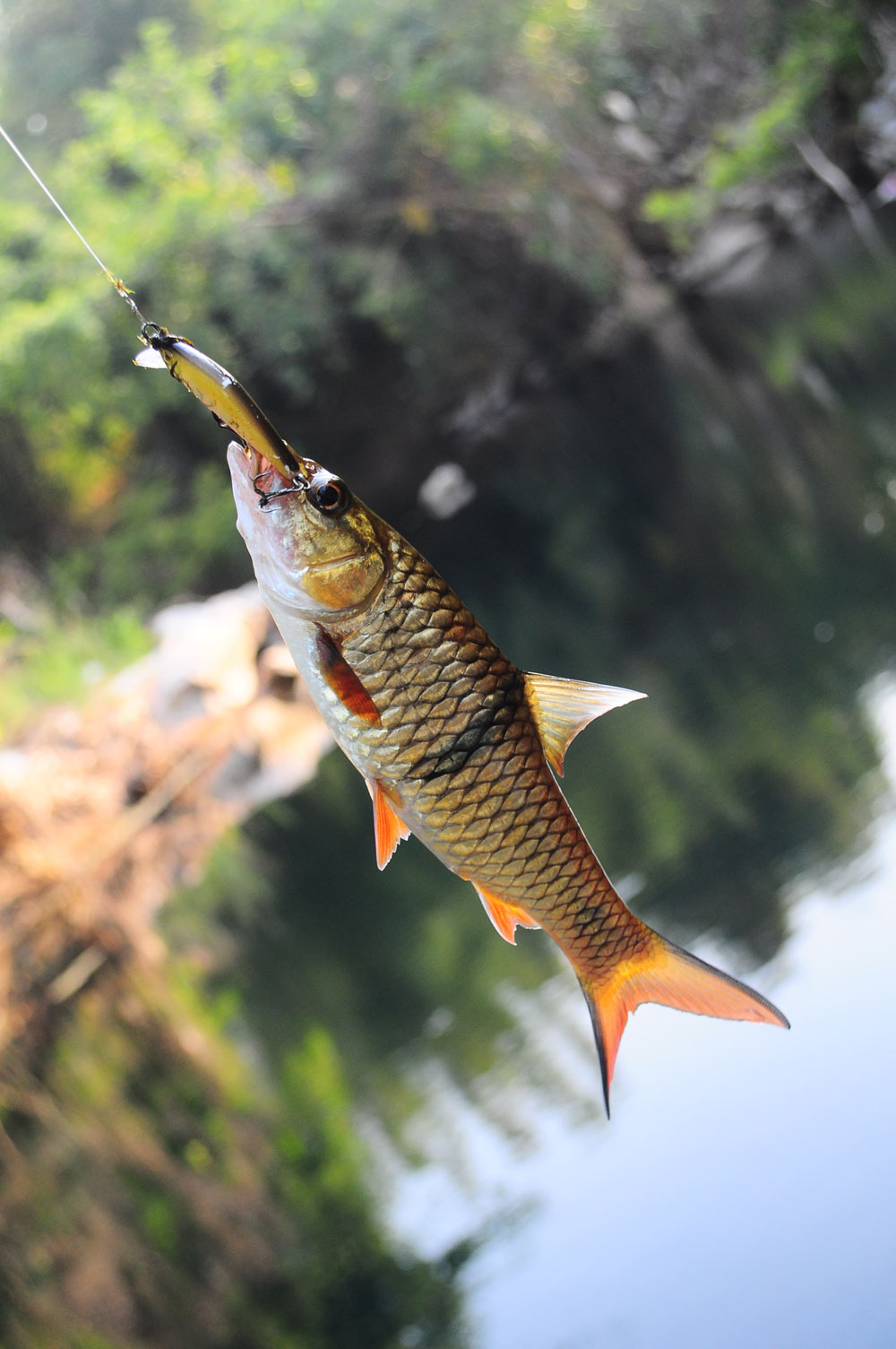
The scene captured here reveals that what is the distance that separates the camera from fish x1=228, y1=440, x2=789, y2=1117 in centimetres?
129

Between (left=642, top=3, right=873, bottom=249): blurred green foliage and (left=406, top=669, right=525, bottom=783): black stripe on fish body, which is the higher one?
(left=642, top=3, right=873, bottom=249): blurred green foliage

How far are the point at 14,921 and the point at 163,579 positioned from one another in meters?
11.7

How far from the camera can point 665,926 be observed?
373 cm

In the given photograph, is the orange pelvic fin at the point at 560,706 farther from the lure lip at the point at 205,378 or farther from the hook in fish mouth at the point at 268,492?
the lure lip at the point at 205,378

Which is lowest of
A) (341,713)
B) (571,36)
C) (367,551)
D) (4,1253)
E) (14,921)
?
(4,1253)

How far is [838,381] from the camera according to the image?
931cm

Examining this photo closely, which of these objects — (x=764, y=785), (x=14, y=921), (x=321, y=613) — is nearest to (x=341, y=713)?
(x=321, y=613)

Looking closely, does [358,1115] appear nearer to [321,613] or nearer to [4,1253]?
[4,1253]

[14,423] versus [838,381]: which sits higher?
[14,423]

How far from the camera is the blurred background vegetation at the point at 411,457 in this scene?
401 centimetres

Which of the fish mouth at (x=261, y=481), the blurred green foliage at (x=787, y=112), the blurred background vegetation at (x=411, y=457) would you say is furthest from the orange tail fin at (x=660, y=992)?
the blurred green foliage at (x=787, y=112)

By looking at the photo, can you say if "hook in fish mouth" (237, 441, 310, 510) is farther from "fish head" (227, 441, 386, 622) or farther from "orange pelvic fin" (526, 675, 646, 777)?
Answer: "orange pelvic fin" (526, 675, 646, 777)

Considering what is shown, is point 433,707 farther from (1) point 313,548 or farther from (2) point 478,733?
(1) point 313,548

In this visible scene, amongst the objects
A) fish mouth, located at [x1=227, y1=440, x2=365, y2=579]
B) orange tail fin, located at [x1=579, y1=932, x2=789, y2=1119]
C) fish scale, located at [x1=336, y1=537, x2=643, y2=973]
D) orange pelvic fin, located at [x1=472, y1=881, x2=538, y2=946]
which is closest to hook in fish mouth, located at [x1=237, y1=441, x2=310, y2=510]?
fish mouth, located at [x1=227, y1=440, x2=365, y2=579]
